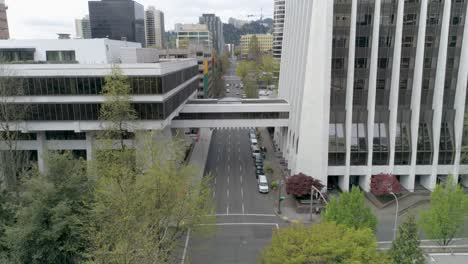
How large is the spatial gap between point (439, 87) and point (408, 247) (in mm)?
26103

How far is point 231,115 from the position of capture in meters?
53.1

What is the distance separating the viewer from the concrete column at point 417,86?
39.7 m

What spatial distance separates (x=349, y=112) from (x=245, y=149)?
88.5ft

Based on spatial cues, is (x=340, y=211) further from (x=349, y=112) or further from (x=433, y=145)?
(x=433, y=145)

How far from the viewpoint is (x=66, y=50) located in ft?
169

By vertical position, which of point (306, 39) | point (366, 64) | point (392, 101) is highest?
point (306, 39)

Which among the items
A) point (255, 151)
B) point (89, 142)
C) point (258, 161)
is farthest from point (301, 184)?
point (89, 142)

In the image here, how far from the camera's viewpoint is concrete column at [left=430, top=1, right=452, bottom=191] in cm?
3994

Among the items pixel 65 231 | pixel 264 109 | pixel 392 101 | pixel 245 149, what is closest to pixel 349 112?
pixel 392 101

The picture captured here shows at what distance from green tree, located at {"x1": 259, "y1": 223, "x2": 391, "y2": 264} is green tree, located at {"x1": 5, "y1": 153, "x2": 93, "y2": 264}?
12775mm

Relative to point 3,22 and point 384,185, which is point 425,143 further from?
point 3,22

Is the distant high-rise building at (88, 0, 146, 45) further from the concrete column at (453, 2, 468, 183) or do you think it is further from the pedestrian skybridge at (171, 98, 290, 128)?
the concrete column at (453, 2, 468, 183)

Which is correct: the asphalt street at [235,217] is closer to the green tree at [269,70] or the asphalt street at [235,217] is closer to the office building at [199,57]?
the office building at [199,57]

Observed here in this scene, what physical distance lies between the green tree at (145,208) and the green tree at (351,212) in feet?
34.5
